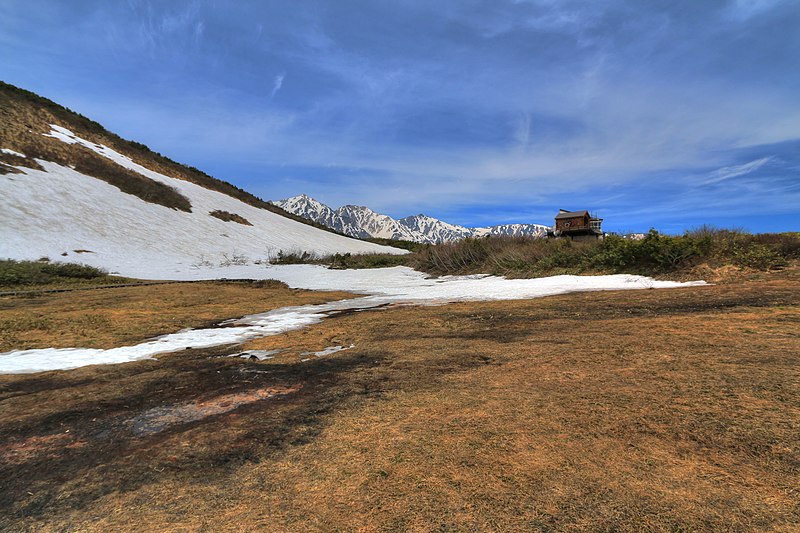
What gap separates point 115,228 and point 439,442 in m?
35.8

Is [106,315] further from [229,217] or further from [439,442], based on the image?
[229,217]

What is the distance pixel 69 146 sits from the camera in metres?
36.3

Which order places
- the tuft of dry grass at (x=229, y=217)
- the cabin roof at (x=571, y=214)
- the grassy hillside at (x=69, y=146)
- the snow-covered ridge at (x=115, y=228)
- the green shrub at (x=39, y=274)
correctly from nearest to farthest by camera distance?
the green shrub at (x=39, y=274)
the snow-covered ridge at (x=115, y=228)
the grassy hillside at (x=69, y=146)
the tuft of dry grass at (x=229, y=217)
the cabin roof at (x=571, y=214)

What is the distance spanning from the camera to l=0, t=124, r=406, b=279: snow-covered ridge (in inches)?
925

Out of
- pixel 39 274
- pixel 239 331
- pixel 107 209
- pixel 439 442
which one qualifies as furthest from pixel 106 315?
pixel 107 209

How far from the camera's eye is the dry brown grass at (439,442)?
5.11 feet

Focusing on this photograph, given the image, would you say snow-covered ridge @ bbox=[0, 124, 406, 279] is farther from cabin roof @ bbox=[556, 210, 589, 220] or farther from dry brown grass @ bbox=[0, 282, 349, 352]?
cabin roof @ bbox=[556, 210, 589, 220]

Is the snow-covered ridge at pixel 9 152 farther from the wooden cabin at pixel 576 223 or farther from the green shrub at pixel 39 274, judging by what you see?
the wooden cabin at pixel 576 223

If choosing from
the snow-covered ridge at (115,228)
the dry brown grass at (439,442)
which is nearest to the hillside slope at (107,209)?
the snow-covered ridge at (115,228)

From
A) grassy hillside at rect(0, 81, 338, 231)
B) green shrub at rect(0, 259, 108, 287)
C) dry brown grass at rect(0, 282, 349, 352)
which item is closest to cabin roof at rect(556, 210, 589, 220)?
grassy hillside at rect(0, 81, 338, 231)

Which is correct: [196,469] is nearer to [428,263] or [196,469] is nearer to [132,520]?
[132,520]

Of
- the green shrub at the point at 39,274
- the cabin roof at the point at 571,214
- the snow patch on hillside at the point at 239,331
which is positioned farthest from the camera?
the cabin roof at the point at 571,214

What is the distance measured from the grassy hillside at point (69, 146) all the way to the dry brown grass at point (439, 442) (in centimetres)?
3740

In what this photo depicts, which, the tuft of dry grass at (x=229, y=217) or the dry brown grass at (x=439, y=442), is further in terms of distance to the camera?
the tuft of dry grass at (x=229, y=217)
